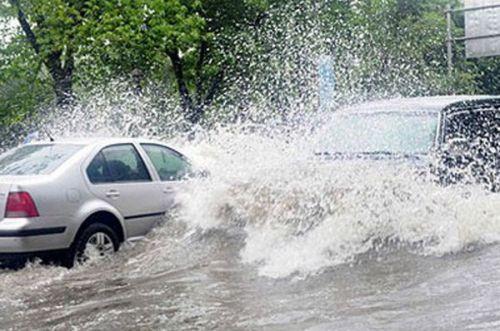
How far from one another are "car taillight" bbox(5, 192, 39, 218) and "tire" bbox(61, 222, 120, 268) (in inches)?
20.2

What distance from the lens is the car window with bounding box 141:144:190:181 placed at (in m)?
9.43

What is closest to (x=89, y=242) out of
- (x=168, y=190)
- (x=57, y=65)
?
(x=168, y=190)

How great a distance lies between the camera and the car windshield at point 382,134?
8.46m

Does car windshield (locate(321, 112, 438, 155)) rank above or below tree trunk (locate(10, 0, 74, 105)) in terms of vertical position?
below

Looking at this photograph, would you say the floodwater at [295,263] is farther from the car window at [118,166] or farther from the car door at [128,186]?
the car window at [118,166]

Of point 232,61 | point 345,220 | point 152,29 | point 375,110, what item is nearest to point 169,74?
point 232,61

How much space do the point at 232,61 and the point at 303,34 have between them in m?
2.10

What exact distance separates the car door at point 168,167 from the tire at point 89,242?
0.89 m

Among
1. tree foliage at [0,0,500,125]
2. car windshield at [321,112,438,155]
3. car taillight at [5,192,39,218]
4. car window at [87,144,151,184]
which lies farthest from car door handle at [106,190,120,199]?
tree foliage at [0,0,500,125]

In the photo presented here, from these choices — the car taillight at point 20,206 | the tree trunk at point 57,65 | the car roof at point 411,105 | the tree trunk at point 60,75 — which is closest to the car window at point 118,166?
the car taillight at point 20,206

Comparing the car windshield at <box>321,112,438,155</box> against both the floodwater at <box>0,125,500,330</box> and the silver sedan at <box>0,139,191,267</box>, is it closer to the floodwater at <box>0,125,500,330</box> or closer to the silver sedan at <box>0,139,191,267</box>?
the floodwater at <box>0,125,500,330</box>

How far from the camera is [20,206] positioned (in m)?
7.90

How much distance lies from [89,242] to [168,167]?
1583 mm

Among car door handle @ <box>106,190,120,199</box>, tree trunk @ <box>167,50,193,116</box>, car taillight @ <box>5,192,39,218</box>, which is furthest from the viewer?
tree trunk @ <box>167,50,193,116</box>
